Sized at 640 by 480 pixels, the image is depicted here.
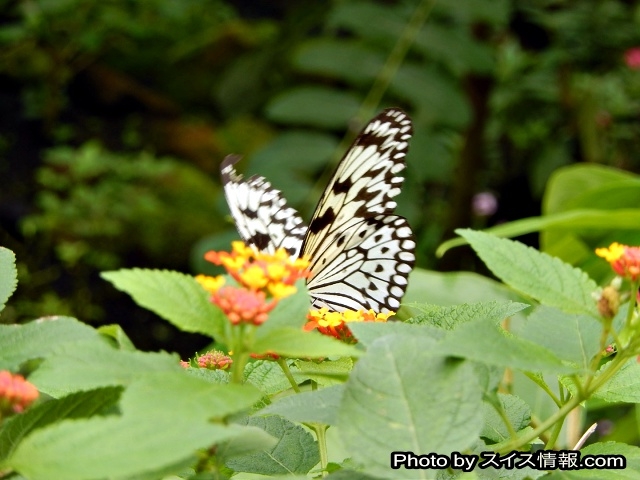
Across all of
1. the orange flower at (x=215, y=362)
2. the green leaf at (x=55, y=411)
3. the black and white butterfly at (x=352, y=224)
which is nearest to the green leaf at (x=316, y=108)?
the black and white butterfly at (x=352, y=224)

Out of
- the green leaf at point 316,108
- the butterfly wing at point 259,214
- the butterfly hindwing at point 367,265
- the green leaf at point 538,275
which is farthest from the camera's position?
the green leaf at point 316,108

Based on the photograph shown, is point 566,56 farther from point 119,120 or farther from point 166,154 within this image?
point 119,120

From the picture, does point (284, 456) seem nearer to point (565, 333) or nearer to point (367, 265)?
point (565, 333)

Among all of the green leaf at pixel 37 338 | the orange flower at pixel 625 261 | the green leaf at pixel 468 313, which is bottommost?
the green leaf at pixel 468 313

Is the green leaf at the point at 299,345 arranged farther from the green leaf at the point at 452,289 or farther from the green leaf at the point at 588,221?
the green leaf at the point at 452,289

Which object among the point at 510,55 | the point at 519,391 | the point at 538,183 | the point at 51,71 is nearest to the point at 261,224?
the point at 519,391

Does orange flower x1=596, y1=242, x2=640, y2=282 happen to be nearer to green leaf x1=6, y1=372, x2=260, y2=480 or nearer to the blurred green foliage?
green leaf x1=6, y1=372, x2=260, y2=480

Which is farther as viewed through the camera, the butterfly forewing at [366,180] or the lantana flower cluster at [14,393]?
the butterfly forewing at [366,180]
